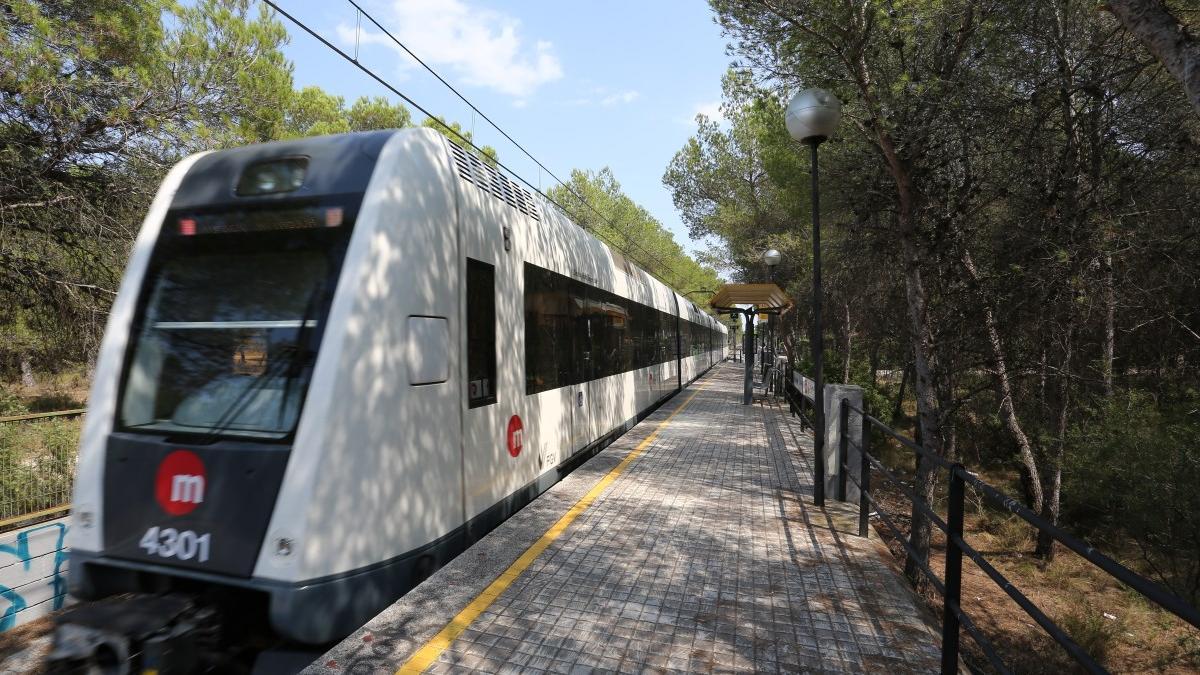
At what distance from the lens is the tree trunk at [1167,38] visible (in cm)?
348

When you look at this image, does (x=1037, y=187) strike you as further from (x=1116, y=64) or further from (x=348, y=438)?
(x=348, y=438)

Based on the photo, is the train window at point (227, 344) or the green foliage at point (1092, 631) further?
the green foliage at point (1092, 631)

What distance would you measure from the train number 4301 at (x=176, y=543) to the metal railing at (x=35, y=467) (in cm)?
344

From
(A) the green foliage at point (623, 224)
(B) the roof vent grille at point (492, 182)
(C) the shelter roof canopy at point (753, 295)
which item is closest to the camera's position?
(B) the roof vent grille at point (492, 182)

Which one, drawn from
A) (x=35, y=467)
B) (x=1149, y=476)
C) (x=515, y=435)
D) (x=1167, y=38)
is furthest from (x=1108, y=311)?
(x=35, y=467)

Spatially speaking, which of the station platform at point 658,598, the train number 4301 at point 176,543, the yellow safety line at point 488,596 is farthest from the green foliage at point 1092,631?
the train number 4301 at point 176,543

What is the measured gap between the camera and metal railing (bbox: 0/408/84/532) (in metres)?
5.62

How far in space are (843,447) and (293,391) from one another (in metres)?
5.29

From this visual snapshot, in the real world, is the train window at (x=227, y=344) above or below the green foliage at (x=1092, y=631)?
above

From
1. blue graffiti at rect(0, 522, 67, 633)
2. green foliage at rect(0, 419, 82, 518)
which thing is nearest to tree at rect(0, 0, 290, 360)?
green foliage at rect(0, 419, 82, 518)

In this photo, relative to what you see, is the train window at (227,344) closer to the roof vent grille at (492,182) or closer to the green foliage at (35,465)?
the roof vent grille at (492,182)

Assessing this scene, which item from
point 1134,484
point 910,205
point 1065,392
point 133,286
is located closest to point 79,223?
point 133,286

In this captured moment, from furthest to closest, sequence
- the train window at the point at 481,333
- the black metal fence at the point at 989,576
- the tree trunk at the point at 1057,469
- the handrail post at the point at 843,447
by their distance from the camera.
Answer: the tree trunk at the point at 1057,469 → the handrail post at the point at 843,447 → the train window at the point at 481,333 → the black metal fence at the point at 989,576

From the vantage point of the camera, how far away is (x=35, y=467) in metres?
5.87
